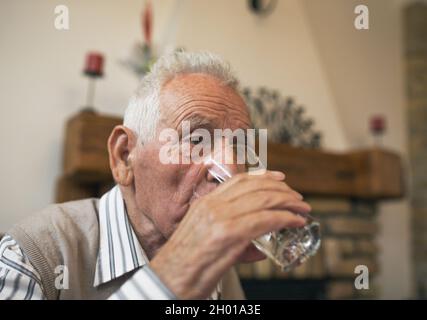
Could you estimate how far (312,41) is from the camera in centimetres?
275

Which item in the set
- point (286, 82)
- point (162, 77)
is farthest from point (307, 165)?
point (162, 77)

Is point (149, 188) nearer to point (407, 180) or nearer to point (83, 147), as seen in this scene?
point (83, 147)

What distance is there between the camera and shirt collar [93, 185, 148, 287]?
699mm

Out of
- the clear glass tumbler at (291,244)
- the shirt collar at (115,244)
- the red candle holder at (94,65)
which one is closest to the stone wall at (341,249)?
the red candle holder at (94,65)

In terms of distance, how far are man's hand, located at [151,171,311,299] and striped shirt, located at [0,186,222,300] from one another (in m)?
0.02

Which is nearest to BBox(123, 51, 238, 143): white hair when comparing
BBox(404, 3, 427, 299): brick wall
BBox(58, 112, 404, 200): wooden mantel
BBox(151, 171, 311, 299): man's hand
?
BBox(151, 171, 311, 299): man's hand

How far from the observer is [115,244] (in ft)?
2.43

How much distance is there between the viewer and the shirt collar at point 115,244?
0.70 m

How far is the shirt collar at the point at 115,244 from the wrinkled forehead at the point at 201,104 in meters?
0.17

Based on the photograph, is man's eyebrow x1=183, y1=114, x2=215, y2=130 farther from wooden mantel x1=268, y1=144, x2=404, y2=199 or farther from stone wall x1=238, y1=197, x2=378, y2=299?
stone wall x1=238, y1=197, x2=378, y2=299

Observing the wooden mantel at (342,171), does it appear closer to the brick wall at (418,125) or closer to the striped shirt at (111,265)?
the brick wall at (418,125)

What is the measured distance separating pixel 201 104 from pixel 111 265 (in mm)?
269
